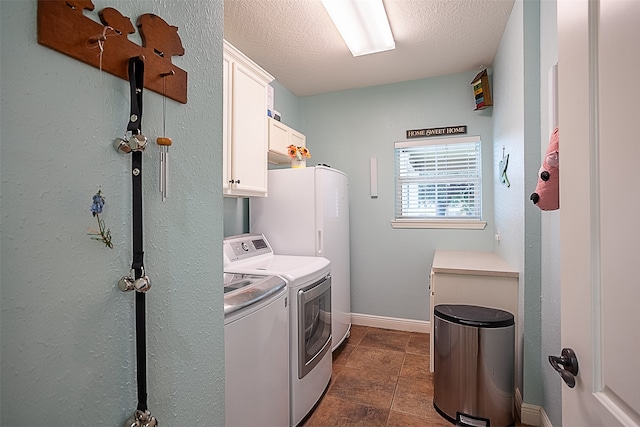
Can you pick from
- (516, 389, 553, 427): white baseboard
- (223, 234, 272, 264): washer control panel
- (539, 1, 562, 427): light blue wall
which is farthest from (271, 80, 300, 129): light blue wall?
(516, 389, 553, 427): white baseboard

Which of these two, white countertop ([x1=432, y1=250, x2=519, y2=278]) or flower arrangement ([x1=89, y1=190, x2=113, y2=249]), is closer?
flower arrangement ([x1=89, y1=190, x2=113, y2=249])

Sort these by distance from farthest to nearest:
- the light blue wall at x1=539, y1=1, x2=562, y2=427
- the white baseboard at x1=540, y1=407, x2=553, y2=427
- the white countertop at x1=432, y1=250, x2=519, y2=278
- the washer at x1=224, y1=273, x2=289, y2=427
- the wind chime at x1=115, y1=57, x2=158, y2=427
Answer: the white countertop at x1=432, y1=250, x2=519, y2=278
the white baseboard at x1=540, y1=407, x2=553, y2=427
the light blue wall at x1=539, y1=1, x2=562, y2=427
the washer at x1=224, y1=273, x2=289, y2=427
the wind chime at x1=115, y1=57, x2=158, y2=427

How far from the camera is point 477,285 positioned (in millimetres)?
2211

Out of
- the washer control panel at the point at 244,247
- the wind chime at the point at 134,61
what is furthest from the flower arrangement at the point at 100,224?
the washer control panel at the point at 244,247

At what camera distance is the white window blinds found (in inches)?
127

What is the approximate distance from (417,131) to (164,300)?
3183mm

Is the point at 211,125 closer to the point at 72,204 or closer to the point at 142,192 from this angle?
the point at 142,192

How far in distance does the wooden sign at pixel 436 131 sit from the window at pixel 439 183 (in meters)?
0.07

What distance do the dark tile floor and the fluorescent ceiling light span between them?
2.63 metres

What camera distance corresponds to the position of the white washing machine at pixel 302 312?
1.79m

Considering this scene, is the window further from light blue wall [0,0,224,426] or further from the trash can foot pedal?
light blue wall [0,0,224,426]

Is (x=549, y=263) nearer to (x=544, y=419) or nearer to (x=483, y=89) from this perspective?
(x=544, y=419)

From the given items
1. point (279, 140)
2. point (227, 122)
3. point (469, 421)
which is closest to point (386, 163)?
point (279, 140)

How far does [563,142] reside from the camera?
0.82 meters
